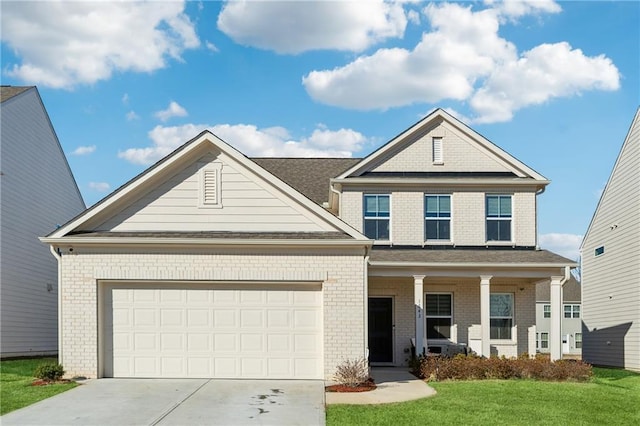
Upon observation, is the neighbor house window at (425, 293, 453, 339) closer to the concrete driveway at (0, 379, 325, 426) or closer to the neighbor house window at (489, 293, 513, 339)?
the neighbor house window at (489, 293, 513, 339)

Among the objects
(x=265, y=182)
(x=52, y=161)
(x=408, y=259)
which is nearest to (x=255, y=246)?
(x=265, y=182)

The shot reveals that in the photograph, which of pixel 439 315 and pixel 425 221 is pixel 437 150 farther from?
pixel 439 315

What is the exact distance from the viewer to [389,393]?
47.9 ft

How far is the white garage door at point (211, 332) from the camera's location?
52.4 ft

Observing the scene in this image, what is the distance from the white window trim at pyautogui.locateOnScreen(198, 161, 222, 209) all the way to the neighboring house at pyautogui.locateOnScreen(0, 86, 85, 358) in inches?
379

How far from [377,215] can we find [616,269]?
33.7 ft

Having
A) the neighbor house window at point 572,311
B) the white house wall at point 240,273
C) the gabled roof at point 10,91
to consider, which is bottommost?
the neighbor house window at point 572,311

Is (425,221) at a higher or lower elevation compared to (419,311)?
higher

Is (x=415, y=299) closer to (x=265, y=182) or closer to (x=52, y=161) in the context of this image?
(x=265, y=182)

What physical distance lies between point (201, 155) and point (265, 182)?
1770mm

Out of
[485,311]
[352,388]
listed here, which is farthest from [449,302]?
[352,388]

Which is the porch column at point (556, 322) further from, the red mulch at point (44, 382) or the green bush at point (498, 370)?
the red mulch at point (44, 382)

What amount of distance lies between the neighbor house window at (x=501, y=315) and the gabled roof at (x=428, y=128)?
4.15 meters

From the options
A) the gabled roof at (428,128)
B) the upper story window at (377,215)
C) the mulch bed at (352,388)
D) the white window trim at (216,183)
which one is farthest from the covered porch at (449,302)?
the white window trim at (216,183)
